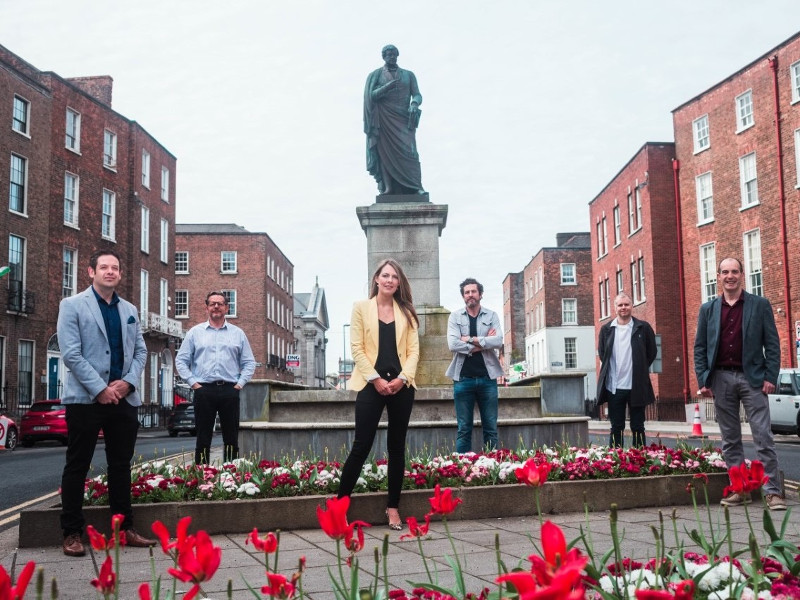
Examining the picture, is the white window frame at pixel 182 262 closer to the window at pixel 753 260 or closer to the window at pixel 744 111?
the window at pixel 744 111

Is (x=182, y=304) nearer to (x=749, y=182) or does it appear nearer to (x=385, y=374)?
(x=749, y=182)

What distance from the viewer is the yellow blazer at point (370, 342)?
5922 mm

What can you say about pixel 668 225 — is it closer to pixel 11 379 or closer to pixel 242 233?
pixel 11 379

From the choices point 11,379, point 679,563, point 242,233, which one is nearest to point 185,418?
point 11,379

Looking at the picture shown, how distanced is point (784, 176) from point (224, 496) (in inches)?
1042

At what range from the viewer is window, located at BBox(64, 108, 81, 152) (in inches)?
1356

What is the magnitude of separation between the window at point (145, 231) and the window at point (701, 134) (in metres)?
26.5

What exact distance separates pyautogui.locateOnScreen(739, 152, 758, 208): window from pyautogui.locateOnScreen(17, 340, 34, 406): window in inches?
1060

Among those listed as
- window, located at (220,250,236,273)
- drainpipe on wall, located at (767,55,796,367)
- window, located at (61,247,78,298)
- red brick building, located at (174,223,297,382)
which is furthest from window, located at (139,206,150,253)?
drainpipe on wall, located at (767,55,796,367)

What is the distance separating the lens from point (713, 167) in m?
32.1

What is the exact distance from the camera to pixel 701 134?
33312mm

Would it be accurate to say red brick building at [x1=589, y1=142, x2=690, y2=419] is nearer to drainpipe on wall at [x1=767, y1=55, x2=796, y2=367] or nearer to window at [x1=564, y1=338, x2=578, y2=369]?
drainpipe on wall at [x1=767, y1=55, x2=796, y2=367]

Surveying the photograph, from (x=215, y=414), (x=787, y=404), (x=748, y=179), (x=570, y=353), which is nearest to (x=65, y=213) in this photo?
(x=748, y=179)

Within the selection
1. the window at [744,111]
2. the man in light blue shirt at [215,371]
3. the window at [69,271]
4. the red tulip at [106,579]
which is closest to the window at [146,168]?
the window at [69,271]
